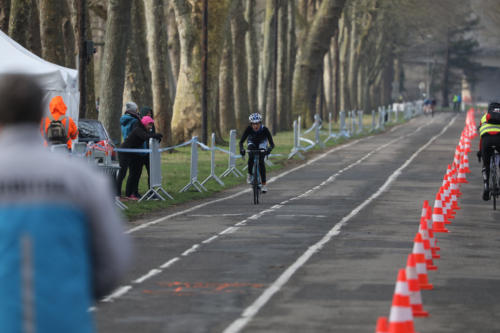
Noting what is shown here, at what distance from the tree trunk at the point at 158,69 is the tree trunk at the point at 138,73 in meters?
1.08

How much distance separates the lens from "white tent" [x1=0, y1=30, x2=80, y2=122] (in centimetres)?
2042

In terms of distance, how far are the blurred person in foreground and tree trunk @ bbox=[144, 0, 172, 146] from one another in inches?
1296

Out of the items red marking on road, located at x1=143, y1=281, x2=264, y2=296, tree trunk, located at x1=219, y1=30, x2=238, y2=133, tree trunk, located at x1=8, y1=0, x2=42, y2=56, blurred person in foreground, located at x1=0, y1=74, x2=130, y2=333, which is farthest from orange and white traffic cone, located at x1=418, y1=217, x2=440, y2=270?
tree trunk, located at x1=219, y1=30, x2=238, y2=133

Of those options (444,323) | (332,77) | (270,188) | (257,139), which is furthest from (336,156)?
(332,77)

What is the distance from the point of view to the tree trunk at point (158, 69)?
1463 inches

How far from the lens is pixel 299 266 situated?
1283 centimetres

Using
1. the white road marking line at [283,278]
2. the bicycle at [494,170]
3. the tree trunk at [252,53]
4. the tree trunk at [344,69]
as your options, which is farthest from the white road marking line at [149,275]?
the tree trunk at [344,69]

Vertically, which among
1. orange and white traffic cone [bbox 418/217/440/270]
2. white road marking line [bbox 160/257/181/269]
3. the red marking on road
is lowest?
white road marking line [bbox 160/257/181/269]

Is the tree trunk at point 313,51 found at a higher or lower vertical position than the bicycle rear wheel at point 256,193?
higher

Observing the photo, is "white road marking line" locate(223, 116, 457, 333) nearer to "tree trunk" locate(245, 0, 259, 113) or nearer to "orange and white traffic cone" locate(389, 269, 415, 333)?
"orange and white traffic cone" locate(389, 269, 415, 333)

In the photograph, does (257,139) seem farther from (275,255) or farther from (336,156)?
(336,156)

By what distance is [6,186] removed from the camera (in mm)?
4117

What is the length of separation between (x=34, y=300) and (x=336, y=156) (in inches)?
1401

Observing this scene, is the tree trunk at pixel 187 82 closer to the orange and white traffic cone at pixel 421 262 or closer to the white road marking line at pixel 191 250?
the white road marking line at pixel 191 250
